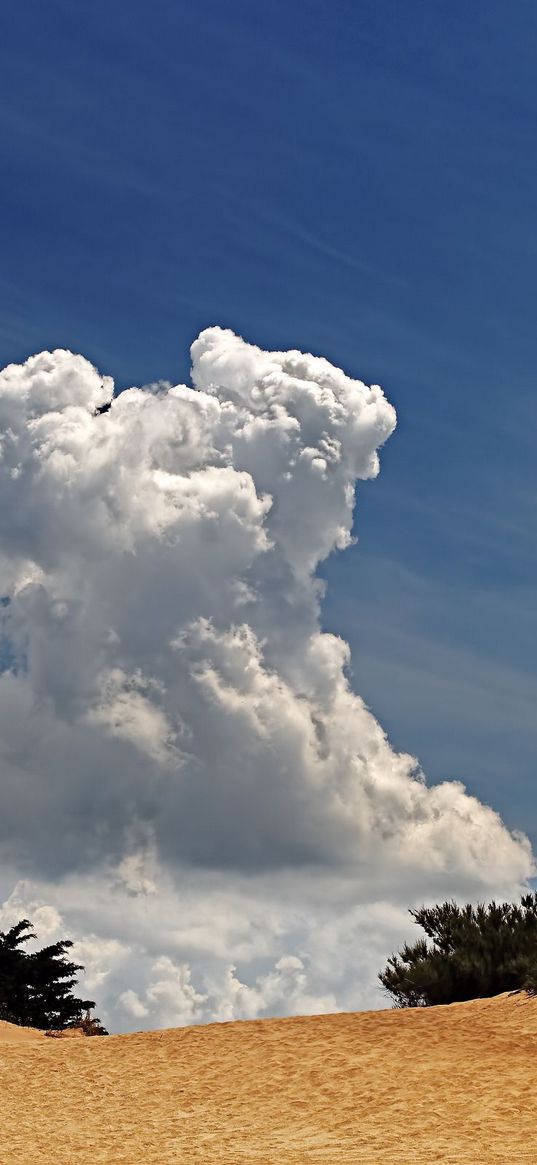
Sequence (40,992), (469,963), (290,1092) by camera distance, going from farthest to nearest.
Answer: (40,992) → (469,963) → (290,1092)

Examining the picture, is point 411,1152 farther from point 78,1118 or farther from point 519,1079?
point 78,1118

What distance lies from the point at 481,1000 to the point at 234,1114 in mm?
10385

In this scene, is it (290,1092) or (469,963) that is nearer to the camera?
(290,1092)

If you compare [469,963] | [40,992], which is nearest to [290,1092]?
[469,963]

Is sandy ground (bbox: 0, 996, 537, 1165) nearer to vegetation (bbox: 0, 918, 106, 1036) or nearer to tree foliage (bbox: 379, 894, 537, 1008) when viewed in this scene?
tree foliage (bbox: 379, 894, 537, 1008)

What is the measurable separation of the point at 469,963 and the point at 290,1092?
11.6 m

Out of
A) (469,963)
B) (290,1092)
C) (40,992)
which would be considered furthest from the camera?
(40,992)

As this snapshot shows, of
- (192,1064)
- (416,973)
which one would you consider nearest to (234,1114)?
(192,1064)

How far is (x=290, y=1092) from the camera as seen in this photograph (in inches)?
937

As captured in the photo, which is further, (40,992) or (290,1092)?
(40,992)

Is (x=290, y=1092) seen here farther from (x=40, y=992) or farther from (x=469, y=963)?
(x=40, y=992)

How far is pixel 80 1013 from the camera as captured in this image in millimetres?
54406

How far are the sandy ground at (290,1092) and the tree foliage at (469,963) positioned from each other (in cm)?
339

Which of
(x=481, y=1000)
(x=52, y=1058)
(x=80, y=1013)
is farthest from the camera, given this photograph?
(x=80, y=1013)
